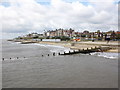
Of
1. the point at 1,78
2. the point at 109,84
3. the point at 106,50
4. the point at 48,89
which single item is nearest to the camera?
the point at 48,89

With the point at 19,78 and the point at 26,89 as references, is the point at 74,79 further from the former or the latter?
the point at 19,78

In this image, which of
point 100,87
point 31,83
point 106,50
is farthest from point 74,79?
point 106,50

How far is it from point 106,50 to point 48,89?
3879cm

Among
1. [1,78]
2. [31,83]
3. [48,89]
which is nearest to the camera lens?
[48,89]

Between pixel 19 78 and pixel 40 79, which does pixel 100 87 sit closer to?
pixel 40 79

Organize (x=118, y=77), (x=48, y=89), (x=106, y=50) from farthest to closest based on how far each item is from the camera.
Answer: (x=106, y=50) < (x=118, y=77) < (x=48, y=89)

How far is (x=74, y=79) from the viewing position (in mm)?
20094

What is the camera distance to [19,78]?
846 inches

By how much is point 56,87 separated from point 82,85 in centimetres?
315

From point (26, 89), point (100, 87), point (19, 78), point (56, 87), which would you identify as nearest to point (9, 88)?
point (26, 89)

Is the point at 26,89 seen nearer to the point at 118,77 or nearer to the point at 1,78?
the point at 1,78

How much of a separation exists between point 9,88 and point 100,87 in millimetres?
10867

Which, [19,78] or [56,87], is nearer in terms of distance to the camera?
[56,87]

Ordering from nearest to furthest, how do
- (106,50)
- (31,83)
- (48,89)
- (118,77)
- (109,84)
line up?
(48,89) < (109,84) < (31,83) < (118,77) < (106,50)
